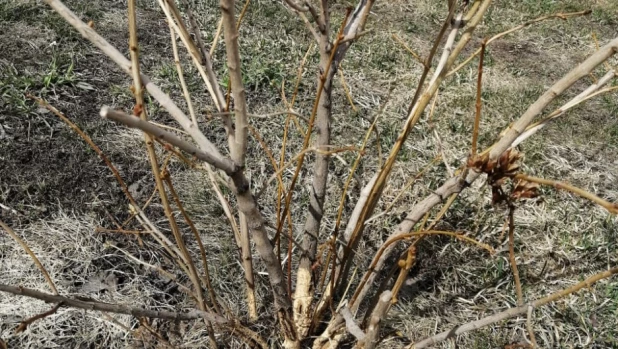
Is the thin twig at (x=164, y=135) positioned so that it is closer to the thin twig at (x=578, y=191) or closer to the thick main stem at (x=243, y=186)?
the thick main stem at (x=243, y=186)

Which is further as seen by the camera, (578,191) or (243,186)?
(243,186)

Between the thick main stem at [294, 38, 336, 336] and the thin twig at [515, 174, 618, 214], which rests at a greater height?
the thin twig at [515, 174, 618, 214]

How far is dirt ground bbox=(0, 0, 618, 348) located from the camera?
2.02 m

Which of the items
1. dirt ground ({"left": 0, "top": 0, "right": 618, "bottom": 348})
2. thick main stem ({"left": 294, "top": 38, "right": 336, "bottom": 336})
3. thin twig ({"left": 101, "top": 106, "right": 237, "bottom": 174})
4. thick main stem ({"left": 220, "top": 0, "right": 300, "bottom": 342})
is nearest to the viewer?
thin twig ({"left": 101, "top": 106, "right": 237, "bottom": 174})

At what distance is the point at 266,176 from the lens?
2.59m

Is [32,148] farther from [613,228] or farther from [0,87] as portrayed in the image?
[613,228]

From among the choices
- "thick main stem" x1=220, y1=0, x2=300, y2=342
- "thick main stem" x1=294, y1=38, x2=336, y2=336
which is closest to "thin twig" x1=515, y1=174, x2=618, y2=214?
"thick main stem" x1=220, y1=0, x2=300, y2=342

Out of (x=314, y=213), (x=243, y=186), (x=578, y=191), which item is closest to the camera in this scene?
(x=578, y=191)

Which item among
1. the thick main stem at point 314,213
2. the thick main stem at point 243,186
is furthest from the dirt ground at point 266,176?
the thick main stem at point 243,186

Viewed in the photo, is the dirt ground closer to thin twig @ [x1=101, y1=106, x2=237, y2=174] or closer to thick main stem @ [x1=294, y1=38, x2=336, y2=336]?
thick main stem @ [x1=294, y1=38, x2=336, y2=336]

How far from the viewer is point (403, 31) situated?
156 inches

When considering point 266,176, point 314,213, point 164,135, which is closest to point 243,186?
point 164,135

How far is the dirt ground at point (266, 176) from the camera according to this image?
202 cm

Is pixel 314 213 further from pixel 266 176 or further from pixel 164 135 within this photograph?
pixel 266 176
